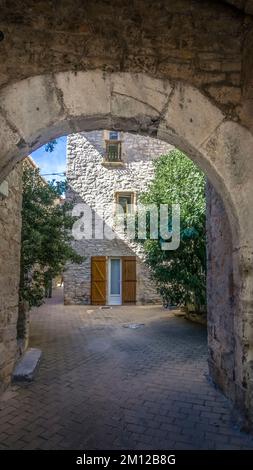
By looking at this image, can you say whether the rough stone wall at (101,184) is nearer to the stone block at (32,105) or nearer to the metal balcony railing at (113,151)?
the metal balcony railing at (113,151)

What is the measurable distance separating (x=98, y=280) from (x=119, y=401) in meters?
9.14

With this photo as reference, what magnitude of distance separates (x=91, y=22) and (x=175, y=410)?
3266 mm

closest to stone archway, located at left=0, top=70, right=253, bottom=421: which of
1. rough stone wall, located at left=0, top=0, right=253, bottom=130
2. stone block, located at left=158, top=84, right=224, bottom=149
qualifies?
stone block, located at left=158, top=84, right=224, bottom=149

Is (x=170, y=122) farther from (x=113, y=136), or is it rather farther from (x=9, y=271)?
(x=113, y=136)

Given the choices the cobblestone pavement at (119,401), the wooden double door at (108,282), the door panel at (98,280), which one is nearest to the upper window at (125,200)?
the wooden double door at (108,282)

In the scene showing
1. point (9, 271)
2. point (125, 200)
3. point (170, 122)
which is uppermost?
point (125, 200)

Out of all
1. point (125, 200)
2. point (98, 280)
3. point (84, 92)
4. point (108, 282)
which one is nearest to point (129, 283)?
point (108, 282)

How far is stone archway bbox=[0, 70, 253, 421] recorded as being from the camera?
2342 mm

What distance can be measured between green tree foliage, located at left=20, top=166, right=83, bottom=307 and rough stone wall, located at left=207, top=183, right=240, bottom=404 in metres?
2.66

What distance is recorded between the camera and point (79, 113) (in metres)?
2.38

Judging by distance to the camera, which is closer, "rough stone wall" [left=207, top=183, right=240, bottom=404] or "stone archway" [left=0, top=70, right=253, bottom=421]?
"stone archway" [left=0, top=70, right=253, bottom=421]

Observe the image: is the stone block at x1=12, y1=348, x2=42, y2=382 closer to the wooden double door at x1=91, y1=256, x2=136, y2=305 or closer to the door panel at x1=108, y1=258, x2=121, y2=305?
the wooden double door at x1=91, y1=256, x2=136, y2=305

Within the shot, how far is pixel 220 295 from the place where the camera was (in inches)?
138
